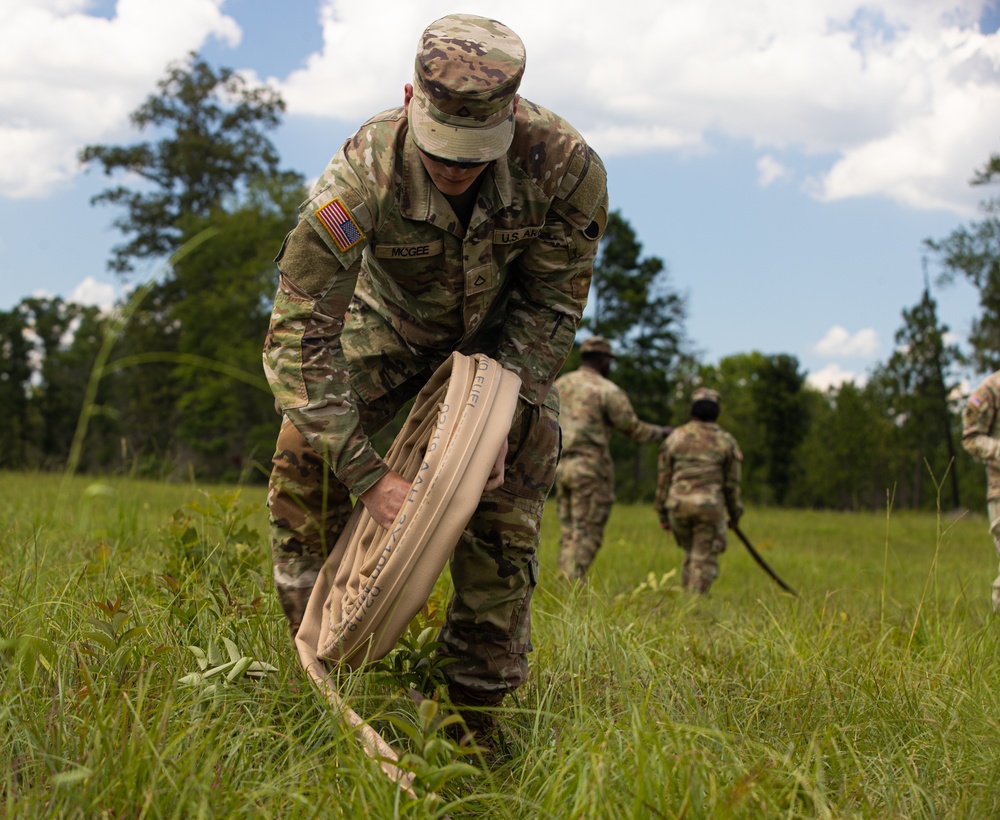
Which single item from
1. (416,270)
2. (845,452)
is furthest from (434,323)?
(845,452)

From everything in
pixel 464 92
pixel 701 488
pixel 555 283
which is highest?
pixel 464 92

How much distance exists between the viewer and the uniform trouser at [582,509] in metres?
8.94

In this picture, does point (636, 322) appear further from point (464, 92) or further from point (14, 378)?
point (464, 92)

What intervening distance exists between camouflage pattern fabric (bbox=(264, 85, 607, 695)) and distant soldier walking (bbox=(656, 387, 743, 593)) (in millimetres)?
6099

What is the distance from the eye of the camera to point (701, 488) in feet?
29.9

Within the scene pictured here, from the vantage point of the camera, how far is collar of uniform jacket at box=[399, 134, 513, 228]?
278cm

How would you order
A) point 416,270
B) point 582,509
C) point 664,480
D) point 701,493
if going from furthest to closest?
point 664,480 < point 701,493 < point 582,509 < point 416,270

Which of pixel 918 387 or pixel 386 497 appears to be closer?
pixel 386 497

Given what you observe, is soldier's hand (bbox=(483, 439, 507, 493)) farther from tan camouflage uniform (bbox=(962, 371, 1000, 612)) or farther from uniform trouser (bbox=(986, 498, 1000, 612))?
tan camouflage uniform (bbox=(962, 371, 1000, 612))

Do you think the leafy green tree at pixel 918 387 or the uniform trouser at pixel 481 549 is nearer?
the uniform trouser at pixel 481 549

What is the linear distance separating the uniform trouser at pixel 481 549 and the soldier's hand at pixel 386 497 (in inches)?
12.1

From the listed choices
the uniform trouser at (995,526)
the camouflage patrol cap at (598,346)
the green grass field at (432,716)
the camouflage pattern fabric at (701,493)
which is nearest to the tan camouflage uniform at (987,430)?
the uniform trouser at (995,526)

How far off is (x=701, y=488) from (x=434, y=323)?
6457mm

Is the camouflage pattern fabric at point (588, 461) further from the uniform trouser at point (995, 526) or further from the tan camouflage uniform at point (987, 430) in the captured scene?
the uniform trouser at point (995, 526)
